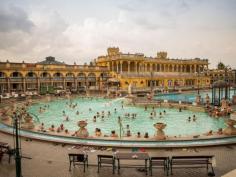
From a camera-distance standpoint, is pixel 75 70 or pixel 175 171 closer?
pixel 175 171

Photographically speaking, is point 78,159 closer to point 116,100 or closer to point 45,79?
point 116,100

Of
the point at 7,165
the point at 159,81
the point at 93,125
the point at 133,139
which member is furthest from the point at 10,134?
the point at 159,81

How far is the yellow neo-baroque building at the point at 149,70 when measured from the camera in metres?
61.8

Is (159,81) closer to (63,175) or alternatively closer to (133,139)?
(133,139)

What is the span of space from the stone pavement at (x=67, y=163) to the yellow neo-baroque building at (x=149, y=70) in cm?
4473

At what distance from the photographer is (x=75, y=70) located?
194ft

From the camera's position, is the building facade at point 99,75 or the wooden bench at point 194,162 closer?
the wooden bench at point 194,162

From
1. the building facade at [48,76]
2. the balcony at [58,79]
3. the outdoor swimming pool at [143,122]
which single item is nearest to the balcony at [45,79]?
the building facade at [48,76]

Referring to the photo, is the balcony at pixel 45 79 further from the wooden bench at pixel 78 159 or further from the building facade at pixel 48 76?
the wooden bench at pixel 78 159

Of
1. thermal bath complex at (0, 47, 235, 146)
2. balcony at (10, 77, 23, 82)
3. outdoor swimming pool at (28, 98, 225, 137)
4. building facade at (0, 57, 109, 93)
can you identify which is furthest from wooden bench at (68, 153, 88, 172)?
balcony at (10, 77, 23, 82)

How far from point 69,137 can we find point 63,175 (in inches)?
236

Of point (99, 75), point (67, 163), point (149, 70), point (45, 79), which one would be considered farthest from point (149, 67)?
point (67, 163)

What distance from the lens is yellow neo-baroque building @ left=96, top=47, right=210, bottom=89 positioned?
61781 mm

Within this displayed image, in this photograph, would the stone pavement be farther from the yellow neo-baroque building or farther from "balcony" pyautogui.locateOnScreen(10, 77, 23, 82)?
the yellow neo-baroque building
